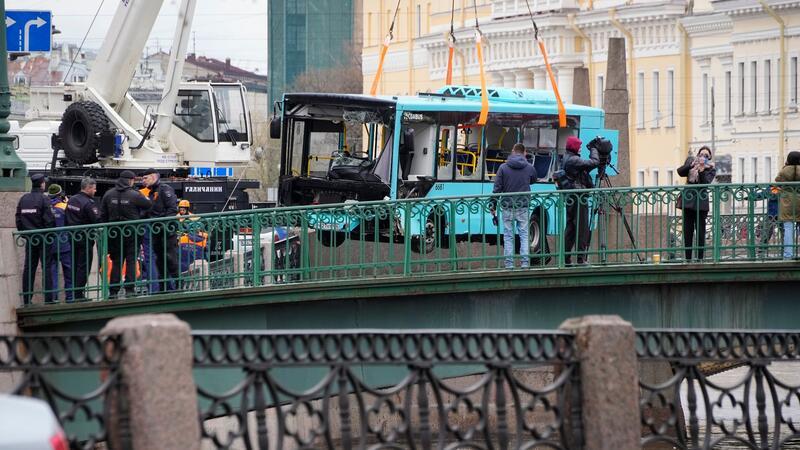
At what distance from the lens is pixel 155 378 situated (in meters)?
9.75

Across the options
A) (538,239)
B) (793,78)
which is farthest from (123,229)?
(793,78)

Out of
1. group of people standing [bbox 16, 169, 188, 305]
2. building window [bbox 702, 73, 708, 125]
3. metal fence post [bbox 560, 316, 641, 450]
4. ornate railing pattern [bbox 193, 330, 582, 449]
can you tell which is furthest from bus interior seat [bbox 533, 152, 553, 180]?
building window [bbox 702, 73, 708, 125]

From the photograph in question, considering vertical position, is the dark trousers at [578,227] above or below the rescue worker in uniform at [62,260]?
above

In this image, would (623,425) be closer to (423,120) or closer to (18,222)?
(18,222)

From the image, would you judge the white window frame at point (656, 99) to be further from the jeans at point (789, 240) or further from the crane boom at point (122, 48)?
the jeans at point (789, 240)

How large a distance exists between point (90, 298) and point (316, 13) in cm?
12049

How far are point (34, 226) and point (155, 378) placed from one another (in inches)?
453

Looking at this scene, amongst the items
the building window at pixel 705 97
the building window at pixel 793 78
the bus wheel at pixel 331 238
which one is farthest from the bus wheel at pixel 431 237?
the building window at pixel 705 97

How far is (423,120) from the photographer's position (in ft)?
86.1

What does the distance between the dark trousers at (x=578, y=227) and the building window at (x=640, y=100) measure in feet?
186

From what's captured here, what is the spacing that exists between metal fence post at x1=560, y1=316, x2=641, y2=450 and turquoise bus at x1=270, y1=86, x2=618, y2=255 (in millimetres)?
14918

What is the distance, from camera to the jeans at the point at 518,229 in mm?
21312

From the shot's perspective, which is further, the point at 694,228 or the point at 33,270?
the point at 694,228

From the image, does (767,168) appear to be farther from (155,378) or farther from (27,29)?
(155,378)
